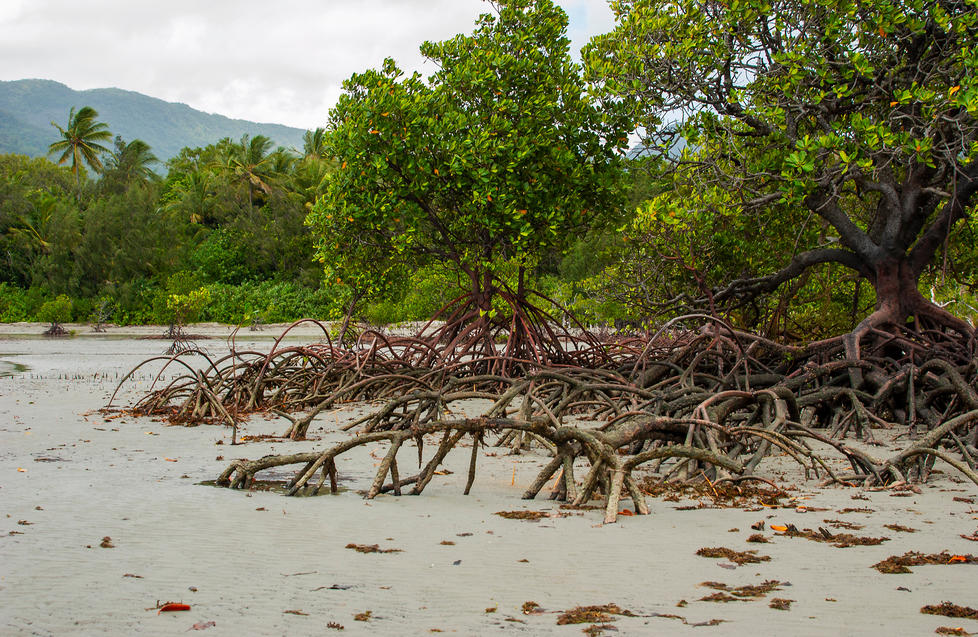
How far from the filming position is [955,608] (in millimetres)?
2473

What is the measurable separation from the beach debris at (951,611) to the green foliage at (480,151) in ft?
22.5

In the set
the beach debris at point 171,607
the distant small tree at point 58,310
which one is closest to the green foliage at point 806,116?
the beach debris at point 171,607

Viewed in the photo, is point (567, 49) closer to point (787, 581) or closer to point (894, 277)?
point (894, 277)

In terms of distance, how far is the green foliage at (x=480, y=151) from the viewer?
8883 millimetres

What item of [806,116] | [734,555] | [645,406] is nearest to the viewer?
Answer: [734,555]

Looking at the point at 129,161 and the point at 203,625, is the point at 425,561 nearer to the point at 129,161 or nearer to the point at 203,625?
the point at 203,625

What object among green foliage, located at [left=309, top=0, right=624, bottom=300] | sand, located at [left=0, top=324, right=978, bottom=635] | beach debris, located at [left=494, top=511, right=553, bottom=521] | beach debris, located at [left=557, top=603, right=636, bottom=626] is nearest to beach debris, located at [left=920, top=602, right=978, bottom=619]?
sand, located at [left=0, top=324, right=978, bottom=635]

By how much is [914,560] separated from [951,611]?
59cm

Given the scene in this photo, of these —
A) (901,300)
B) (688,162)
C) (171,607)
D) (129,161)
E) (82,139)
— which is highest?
(82,139)

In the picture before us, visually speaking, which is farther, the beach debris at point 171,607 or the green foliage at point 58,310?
the green foliage at point 58,310

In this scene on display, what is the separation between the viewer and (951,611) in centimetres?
246

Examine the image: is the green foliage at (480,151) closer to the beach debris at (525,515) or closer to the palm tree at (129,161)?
the beach debris at (525,515)

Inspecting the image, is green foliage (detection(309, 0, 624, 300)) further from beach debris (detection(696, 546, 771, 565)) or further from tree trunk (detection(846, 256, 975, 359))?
beach debris (detection(696, 546, 771, 565))

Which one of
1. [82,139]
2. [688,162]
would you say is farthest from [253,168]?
[688,162]
